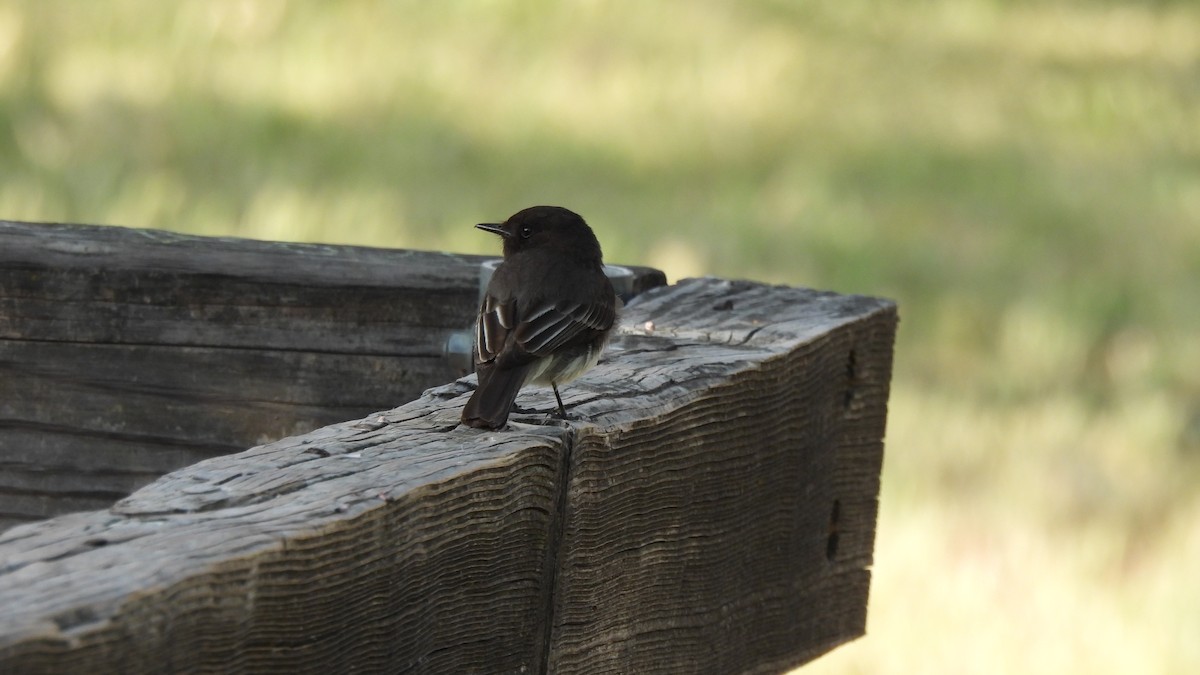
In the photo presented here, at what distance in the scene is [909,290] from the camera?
7344mm

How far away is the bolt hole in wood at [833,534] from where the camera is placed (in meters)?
2.89

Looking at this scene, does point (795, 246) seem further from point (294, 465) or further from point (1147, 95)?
point (294, 465)

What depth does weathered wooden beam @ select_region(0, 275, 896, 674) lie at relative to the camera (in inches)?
57.4

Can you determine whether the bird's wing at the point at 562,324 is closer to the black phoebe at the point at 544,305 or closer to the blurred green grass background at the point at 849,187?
the black phoebe at the point at 544,305

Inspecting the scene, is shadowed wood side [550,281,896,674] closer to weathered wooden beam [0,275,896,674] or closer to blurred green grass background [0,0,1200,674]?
weathered wooden beam [0,275,896,674]

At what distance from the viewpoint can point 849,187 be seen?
8.22 metres

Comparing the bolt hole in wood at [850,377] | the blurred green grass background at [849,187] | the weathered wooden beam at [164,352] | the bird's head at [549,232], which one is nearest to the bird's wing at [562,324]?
the weathered wooden beam at [164,352]

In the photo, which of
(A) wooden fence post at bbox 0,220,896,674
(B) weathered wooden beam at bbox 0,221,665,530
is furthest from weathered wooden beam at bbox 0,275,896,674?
(B) weathered wooden beam at bbox 0,221,665,530

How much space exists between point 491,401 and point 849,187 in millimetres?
6100

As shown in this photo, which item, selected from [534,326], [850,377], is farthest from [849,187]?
[850,377]

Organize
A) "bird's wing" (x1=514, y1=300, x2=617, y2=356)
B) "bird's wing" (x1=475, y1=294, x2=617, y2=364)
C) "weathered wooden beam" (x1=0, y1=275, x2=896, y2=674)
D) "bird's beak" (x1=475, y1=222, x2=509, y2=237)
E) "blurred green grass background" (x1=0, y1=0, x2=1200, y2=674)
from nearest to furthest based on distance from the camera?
1. "weathered wooden beam" (x1=0, y1=275, x2=896, y2=674)
2. "bird's wing" (x1=475, y1=294, x2=617, y2=364)
3. "bird's wing" (x1=514, y1=300, x2=617, y2=356)
4. "bird's beak" (x1=475, y1=222, x2=509, y2=237)
5. "blurred green grass background" (x1=0, y1=0, x2=1200, y2=674)

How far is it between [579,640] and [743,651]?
51 centimetres

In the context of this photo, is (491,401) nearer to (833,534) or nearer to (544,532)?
(544,532)

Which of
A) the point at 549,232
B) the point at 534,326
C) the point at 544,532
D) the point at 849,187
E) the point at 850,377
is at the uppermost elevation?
the point at 849,187
